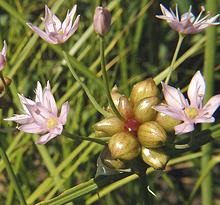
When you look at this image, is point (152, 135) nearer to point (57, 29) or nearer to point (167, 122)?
point (167, 122)

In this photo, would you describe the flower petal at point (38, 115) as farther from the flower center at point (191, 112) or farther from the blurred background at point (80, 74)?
the blurred background at point (80, 74)

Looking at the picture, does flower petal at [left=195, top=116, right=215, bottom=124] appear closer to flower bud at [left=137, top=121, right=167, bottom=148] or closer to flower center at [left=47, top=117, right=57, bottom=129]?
flower bud at [left=137, top=121, right=167, bottom=148]

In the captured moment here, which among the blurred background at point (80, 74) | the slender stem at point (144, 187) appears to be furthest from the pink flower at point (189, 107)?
the blurred background at point (80, 74)

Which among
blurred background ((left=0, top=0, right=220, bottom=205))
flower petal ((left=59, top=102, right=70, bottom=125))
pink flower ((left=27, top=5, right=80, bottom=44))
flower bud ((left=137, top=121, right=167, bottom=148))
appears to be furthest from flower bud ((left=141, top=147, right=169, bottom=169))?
blurred background ((left=0, top=0, right=220, bottom=205))

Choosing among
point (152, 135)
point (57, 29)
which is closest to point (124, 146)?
point (152, 135)

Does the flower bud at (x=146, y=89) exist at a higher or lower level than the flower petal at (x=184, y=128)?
higher

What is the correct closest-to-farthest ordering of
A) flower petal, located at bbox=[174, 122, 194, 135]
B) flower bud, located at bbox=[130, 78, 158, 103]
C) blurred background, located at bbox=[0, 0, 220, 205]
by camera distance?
flower petal, located at bbox=[174, 122, 194, 135], flower bud, located at bbox=[130, 78, 158, 103], blurred background, located at bbox=[0, 0, 220, 205]

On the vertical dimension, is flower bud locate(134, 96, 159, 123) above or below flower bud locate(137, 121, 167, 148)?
above

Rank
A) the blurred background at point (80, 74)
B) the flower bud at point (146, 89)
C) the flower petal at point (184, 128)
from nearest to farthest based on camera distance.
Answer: the flower petal at point (184, 128), the flower bud at point (146, 89), the blurred background at point (80, 74)
